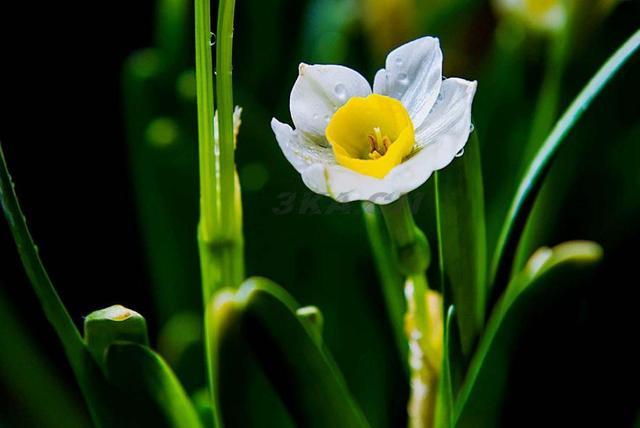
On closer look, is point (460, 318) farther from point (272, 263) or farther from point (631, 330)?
point (272, 263)

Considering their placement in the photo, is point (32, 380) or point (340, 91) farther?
point (32, 380)

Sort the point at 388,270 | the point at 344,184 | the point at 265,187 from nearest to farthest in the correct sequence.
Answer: the point at 344,184 < the point at 388,270 < the point at 265,187

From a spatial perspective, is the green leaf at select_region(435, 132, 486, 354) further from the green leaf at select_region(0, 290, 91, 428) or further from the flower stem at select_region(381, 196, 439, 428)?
the green leaf at select_region(0, 290, 91, 428)

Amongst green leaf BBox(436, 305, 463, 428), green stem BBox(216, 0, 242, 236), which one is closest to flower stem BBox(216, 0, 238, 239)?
green stem BBox(216, 0, 242, 236)

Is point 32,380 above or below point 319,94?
below

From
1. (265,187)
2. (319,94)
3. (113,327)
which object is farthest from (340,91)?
(265,187)

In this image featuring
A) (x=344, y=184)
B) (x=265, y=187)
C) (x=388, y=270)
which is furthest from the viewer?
(x=265, y=187)

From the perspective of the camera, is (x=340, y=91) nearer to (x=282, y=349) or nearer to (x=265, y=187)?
(x=282, y=349)
